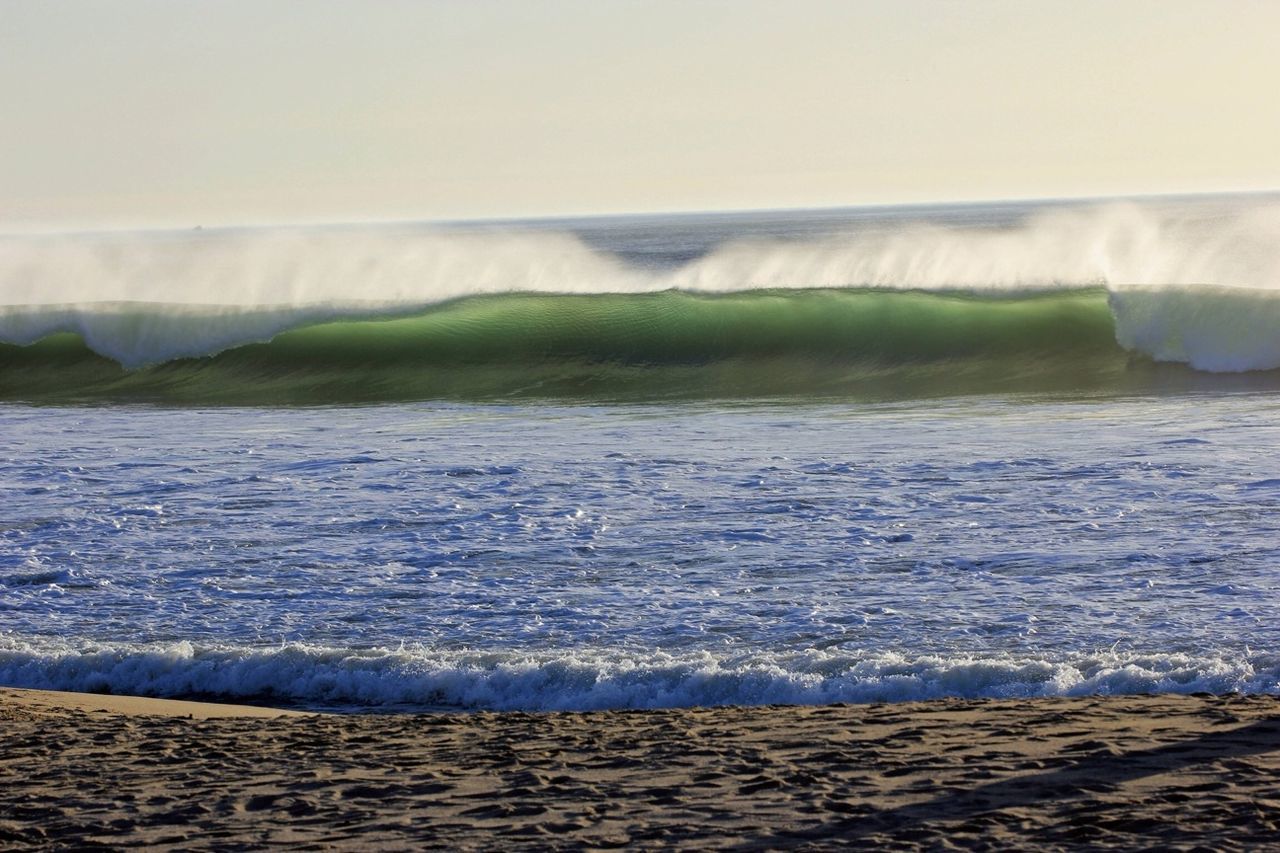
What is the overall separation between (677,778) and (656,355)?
1616 centimetres

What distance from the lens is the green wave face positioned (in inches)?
712

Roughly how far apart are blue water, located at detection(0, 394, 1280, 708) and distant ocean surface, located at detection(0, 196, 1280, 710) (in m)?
0.03

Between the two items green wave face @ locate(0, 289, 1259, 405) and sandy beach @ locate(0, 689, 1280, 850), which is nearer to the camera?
sandy beach @ locate(0, 689, 1280, 850)

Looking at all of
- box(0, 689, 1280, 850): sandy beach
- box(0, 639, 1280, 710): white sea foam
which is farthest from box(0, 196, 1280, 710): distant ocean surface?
box(0, 689, 1280, 850): sandy beach

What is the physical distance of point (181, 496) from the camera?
1056cm

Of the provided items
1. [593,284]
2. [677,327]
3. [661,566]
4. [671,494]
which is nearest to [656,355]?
[677,327]

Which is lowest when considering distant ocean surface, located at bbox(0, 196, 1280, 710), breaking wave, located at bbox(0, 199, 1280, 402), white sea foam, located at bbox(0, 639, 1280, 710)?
white sea foam, located at bbox(0, 639, 1280, 710)

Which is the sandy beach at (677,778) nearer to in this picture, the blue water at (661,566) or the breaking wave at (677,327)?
the blue water at (661,566)

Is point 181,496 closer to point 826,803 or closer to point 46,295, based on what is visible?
point 826,803

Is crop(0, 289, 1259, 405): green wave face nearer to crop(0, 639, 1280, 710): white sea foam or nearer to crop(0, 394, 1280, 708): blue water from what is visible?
crop(0, 394, 1280, 708): blue water

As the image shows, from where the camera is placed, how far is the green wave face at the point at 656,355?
1808 centimetres

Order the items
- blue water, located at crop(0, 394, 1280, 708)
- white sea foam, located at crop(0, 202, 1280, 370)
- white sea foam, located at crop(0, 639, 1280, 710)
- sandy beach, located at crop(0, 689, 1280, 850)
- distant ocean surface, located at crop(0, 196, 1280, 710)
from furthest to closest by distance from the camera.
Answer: white sea foam, located at crop(0, 202, 1280, 370) → distant ocean surface, located at crop(0, 196, 1280, 710) → blue water, located at crop(0, 394, 1280, 708) → white sea foam, located at crop(0, 639, 1280, 710) → sandy beach, located at crop(0, 689, 1280, 850)

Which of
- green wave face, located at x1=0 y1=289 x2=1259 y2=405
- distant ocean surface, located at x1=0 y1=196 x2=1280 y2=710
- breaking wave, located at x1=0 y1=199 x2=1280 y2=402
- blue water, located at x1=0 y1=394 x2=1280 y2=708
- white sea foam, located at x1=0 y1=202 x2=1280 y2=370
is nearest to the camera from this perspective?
blue water, located at x1=0 y1=394 x2=1280 y2=708

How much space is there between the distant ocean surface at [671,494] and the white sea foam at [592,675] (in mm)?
18
